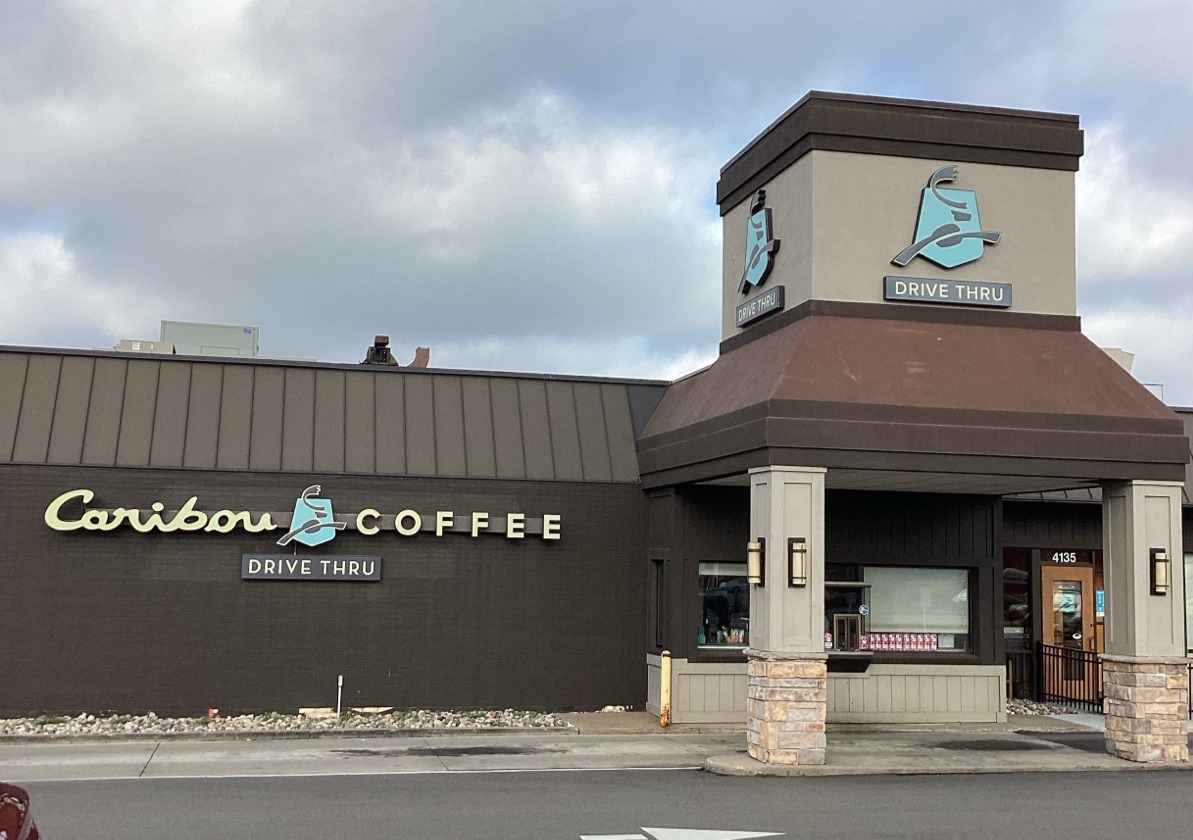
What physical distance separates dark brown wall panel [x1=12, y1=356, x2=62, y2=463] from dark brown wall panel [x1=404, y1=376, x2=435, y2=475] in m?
5.59

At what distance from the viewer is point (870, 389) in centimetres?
1633

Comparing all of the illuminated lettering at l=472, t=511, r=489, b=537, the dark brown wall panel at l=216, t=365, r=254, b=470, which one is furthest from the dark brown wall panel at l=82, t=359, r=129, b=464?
the illuminated lettering at l=472, t=511, r=489, b=537

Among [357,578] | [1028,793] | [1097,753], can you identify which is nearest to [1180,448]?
[1097,753]

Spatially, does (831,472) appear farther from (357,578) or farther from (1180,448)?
(357,578)

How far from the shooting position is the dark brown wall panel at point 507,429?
20.7 meters

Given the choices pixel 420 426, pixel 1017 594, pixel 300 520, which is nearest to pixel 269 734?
pixel 300 520

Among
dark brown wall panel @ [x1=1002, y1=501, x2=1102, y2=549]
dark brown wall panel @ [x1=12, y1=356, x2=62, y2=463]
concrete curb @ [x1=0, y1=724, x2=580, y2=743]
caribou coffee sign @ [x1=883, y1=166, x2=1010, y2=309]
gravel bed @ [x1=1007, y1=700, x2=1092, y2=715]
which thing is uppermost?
caribou coffee sign @ [x1=883, y1=166, x2=1010, y2=309]

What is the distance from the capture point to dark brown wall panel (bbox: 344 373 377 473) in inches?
792

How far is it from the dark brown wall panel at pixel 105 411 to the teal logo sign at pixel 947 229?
12.3 meters

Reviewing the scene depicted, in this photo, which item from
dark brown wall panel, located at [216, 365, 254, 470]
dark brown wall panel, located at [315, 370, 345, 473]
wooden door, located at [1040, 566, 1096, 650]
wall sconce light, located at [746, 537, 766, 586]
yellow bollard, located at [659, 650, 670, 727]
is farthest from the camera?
wooden door, located at [1040, 566, 1096, 650]

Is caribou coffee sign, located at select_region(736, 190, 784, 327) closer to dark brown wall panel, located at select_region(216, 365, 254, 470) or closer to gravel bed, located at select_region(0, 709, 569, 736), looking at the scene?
gravel bed, located at select_region(0, 709, 569, 736)

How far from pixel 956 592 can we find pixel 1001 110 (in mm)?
8068

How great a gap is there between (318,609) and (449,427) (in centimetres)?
373

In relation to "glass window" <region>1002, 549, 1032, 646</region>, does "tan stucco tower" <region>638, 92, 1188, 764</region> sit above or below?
above
